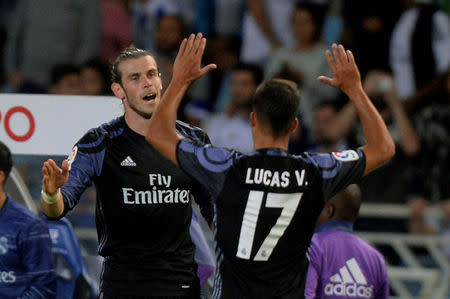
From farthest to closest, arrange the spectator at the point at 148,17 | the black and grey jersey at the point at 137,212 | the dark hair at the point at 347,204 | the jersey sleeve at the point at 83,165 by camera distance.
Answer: the spectator at the point at 148,17, the dark hair at the point at 347,204, the black and grey jersey at the point at 137,212, the jersey sleeve at the point at 83,165

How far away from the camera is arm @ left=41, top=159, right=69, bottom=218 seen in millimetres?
4789

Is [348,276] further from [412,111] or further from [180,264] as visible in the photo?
[412,111]

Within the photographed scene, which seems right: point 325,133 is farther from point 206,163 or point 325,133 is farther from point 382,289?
point 206,163

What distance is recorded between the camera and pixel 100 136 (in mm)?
5488

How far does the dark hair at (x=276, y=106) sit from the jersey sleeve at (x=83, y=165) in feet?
3.59

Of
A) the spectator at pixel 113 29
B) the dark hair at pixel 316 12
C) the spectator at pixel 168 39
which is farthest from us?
the spectator at pixel 113 29

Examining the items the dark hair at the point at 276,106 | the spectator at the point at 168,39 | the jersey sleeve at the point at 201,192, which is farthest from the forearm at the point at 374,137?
the spectator at the point at 168,39

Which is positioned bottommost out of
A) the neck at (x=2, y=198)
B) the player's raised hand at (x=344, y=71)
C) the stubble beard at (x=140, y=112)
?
the neck at (x=2, y=198)

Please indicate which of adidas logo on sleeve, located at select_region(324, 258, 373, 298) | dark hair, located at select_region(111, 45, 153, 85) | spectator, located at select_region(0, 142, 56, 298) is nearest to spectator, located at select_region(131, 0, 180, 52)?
spectator, located at select_region(0, 142, 56, 298)

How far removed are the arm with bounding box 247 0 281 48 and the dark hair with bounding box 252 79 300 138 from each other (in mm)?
6394

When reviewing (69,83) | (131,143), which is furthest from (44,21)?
(131,143)

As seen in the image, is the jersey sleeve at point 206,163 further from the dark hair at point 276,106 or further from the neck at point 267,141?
the dark hair at point 276,106

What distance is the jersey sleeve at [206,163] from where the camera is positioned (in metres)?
4.71

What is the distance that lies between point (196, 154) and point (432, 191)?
17.9 feet
